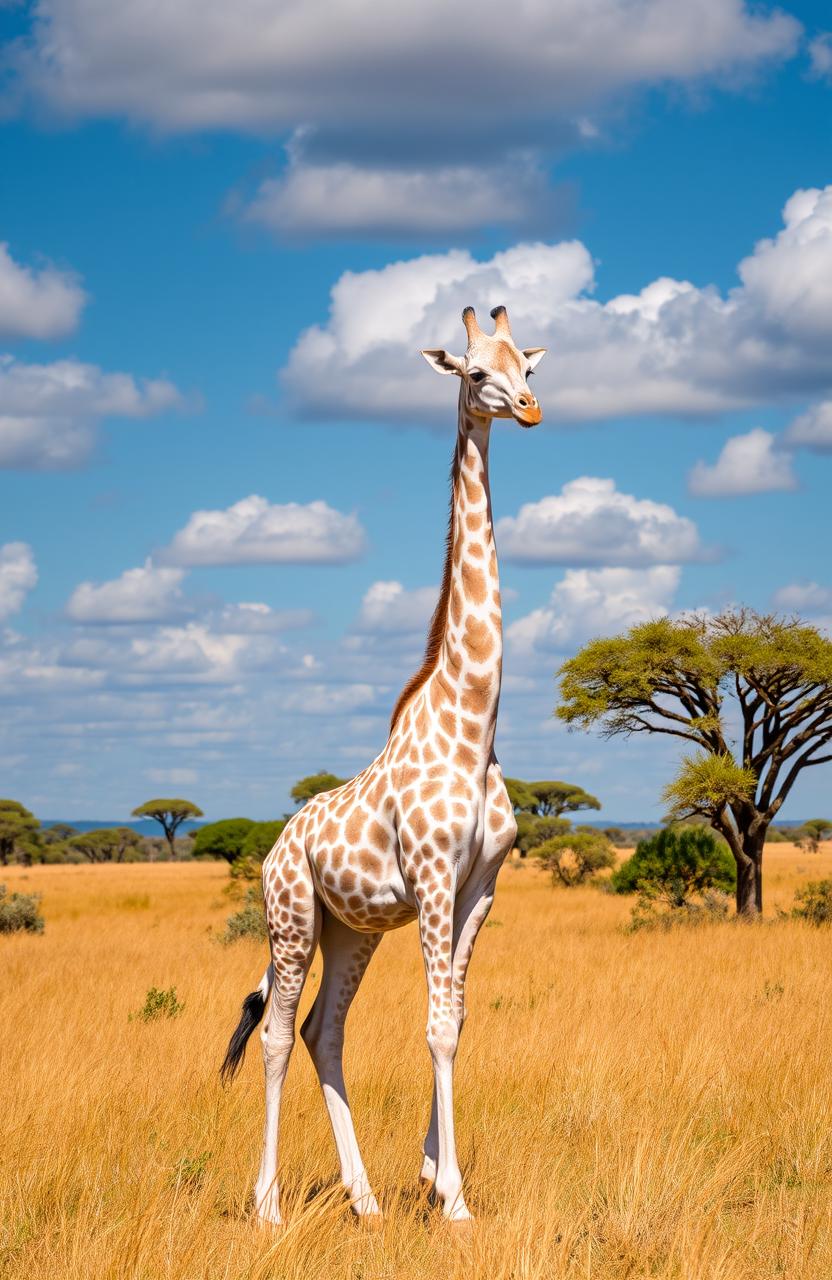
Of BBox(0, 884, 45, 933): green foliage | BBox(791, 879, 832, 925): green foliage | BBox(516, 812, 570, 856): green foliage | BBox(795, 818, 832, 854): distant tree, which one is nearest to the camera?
BBox(791, 879, 832, 925): green foliage

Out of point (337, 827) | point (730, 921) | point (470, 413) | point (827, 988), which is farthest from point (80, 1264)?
point (730, 921)

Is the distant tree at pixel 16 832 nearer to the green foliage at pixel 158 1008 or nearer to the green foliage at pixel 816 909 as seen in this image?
the green foliage at pixel 816 909

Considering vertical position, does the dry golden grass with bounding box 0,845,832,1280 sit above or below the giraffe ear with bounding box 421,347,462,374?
below

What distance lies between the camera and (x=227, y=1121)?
7.80 m

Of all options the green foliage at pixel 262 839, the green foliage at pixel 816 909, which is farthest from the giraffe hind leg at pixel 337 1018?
the green foliage at pixel 262 839

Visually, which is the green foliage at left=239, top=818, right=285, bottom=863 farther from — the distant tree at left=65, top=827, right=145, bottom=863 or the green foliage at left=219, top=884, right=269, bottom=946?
the distant tree at left=65, top=827, right=145, bottom=863

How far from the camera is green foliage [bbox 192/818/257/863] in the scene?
54.6 metres

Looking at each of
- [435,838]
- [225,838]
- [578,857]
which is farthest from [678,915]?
[225,838]

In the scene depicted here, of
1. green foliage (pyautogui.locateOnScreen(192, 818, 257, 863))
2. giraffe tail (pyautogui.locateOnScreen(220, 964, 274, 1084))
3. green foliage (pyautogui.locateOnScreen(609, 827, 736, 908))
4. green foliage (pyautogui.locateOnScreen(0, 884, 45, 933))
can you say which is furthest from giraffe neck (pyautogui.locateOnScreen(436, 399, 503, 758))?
green foliage (pyautogui.locateOnScreen(192, 818, 257, 863))

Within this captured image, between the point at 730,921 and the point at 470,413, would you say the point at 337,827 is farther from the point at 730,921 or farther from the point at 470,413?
the point at 730,921

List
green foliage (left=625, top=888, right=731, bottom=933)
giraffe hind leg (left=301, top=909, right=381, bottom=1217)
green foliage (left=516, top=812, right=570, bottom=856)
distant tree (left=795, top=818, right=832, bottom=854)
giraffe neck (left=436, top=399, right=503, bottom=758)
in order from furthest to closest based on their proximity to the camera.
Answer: distant tree (left=795, top=818, right=832, bottom=854) < green foliage (left=516, top=812, right=570, bottom=856) < green foliage (left=625, top=888, right=731, bottom=933) < giraffe hind leg (left=301, top=909, right=381, bottom=1217) < giraffe neck (left=436, top=399, right=503, bottom=758)

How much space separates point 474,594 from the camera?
6.11 meters

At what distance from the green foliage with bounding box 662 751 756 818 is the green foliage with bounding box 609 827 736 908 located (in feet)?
13.4

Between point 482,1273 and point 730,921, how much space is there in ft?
56.3
